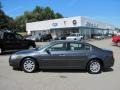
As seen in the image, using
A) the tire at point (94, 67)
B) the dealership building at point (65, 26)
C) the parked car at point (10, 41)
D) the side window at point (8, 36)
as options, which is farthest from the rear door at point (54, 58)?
the dealership building at point (65, 26)

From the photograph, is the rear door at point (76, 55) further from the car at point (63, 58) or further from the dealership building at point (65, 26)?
the dealership building at point (65, 26)

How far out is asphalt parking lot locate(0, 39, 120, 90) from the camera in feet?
27.6

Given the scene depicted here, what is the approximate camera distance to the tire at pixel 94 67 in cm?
1133

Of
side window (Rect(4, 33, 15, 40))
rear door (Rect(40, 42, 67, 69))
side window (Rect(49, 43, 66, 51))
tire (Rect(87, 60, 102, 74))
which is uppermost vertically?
side window (Rect(4, 33, 15, 40))

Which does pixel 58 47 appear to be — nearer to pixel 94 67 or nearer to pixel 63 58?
pixel 63 58

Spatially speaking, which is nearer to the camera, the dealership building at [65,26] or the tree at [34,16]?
the dealership building at [65,26]

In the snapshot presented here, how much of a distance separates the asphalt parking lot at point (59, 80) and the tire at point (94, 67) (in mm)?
242

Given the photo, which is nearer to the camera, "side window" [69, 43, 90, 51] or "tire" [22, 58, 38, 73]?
"tire" [22, 58, 38, 73]

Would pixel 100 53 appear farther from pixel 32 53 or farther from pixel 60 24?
pixel 60 24

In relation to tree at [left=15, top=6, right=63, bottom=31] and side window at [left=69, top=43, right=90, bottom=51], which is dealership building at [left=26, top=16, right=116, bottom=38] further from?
side window at [left=69, top=43, right=90, bottom=51]

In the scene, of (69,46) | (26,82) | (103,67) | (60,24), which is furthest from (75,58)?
(60,24)

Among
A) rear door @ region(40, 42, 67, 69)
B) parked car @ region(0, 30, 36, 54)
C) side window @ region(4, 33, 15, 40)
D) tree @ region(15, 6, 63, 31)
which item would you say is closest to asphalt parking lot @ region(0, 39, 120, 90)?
rear door @ region(40, 42, 67, 69)

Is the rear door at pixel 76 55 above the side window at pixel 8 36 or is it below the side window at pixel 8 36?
below

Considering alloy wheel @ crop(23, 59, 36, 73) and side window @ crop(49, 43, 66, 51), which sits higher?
side window @ crop(49, 43, 66, 51)
